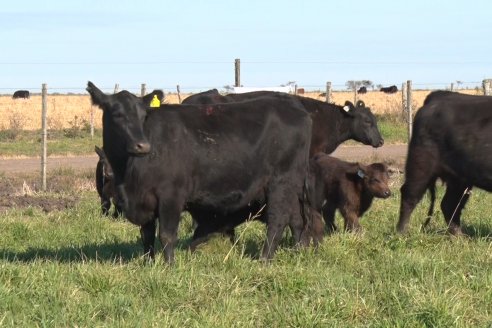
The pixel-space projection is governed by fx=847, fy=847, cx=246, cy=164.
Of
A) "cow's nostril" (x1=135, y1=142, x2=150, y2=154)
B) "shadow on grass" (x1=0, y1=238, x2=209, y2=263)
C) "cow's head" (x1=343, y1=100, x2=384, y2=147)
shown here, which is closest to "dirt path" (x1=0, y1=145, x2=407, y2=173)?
"cow's head" (x1=343, y1=100, x2=384, y2=147)

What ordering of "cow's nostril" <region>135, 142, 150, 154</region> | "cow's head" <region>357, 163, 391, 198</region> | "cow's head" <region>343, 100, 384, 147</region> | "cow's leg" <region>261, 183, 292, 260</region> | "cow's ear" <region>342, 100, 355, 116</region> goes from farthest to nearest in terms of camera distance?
"cow's head" <region>343, 100, 384, 147</region> → "cow's ear" <region>342, 100, 355, 116</region> → "cow's head" <region>357, 163, 391, 198</region> → "cow's leg" <region>261, 183, 292, 260</region> → "cow's nostril" <region>135, 142, 150, 154</region>

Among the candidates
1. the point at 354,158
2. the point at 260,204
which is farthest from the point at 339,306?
the point at 354,158

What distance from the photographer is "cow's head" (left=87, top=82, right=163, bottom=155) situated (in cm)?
755

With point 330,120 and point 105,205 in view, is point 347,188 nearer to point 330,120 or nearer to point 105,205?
point 330,120

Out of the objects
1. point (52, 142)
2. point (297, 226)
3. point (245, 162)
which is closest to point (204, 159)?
point (245, 162)

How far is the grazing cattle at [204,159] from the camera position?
7.69 meters

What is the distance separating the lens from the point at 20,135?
31609 millimetres

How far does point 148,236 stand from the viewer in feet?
26.2

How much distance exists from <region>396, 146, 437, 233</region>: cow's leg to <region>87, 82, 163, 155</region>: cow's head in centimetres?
360

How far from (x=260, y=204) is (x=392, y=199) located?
465 cm

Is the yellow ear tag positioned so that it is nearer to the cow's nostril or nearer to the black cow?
the cow's nostril

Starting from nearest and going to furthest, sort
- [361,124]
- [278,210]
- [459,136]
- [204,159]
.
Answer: [204,159]
[278,210]
[459,136]
[361,124]

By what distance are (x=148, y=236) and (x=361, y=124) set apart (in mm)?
7044

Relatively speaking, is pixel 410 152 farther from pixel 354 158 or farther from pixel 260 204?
pixel 354 158
